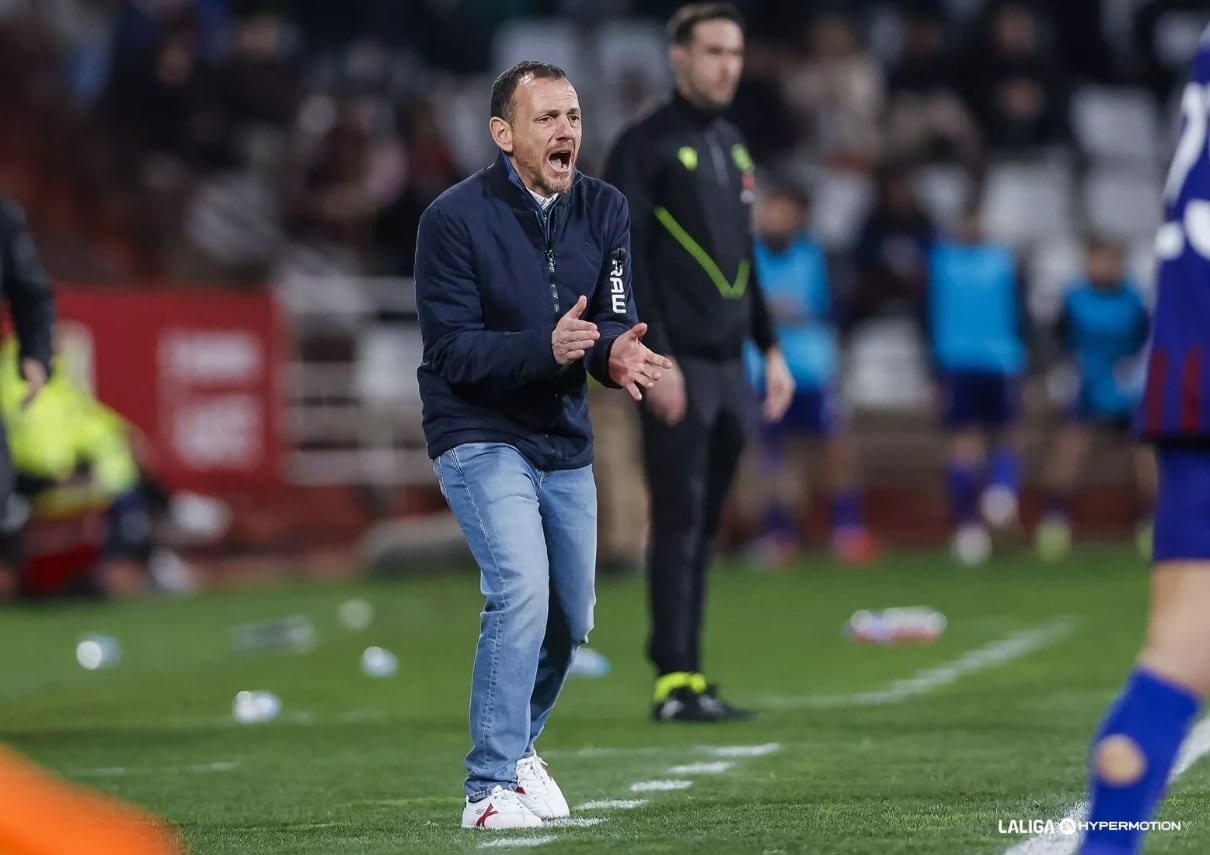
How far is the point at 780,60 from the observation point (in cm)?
2252

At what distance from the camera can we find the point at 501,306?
636 centimetres

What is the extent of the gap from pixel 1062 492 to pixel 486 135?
23.0ft

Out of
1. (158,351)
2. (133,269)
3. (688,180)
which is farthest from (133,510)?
(688,180)

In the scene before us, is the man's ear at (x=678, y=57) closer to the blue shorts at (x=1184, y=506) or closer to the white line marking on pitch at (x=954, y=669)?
the white line marking on pitch at (x=954, y=669)

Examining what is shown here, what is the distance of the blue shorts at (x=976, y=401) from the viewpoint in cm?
1841

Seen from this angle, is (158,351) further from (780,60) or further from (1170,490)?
(1170,490)

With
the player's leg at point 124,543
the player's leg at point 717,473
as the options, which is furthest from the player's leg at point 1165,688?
the player's leg at point 124,543

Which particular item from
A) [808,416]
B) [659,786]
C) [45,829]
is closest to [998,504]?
[808,416]

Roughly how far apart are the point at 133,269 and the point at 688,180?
39.9 ft

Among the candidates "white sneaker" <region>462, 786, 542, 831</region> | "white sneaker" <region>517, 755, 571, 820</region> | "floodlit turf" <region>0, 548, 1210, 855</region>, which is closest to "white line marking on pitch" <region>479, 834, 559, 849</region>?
"floodlit turf" <region>0, 548, 1210, 855</region>

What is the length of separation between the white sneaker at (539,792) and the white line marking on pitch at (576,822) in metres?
0.03

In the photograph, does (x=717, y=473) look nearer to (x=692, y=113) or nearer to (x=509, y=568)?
(x=692, y=113)

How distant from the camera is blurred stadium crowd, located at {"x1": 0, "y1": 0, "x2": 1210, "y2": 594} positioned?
1998cm

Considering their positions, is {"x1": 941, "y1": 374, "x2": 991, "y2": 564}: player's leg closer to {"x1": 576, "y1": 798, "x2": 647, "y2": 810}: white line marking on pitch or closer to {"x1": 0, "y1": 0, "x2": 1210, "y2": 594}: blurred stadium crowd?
{"x1": 0, "y1": 0, "x2": 1210, "y2": 594}: blurred stadium crowd
